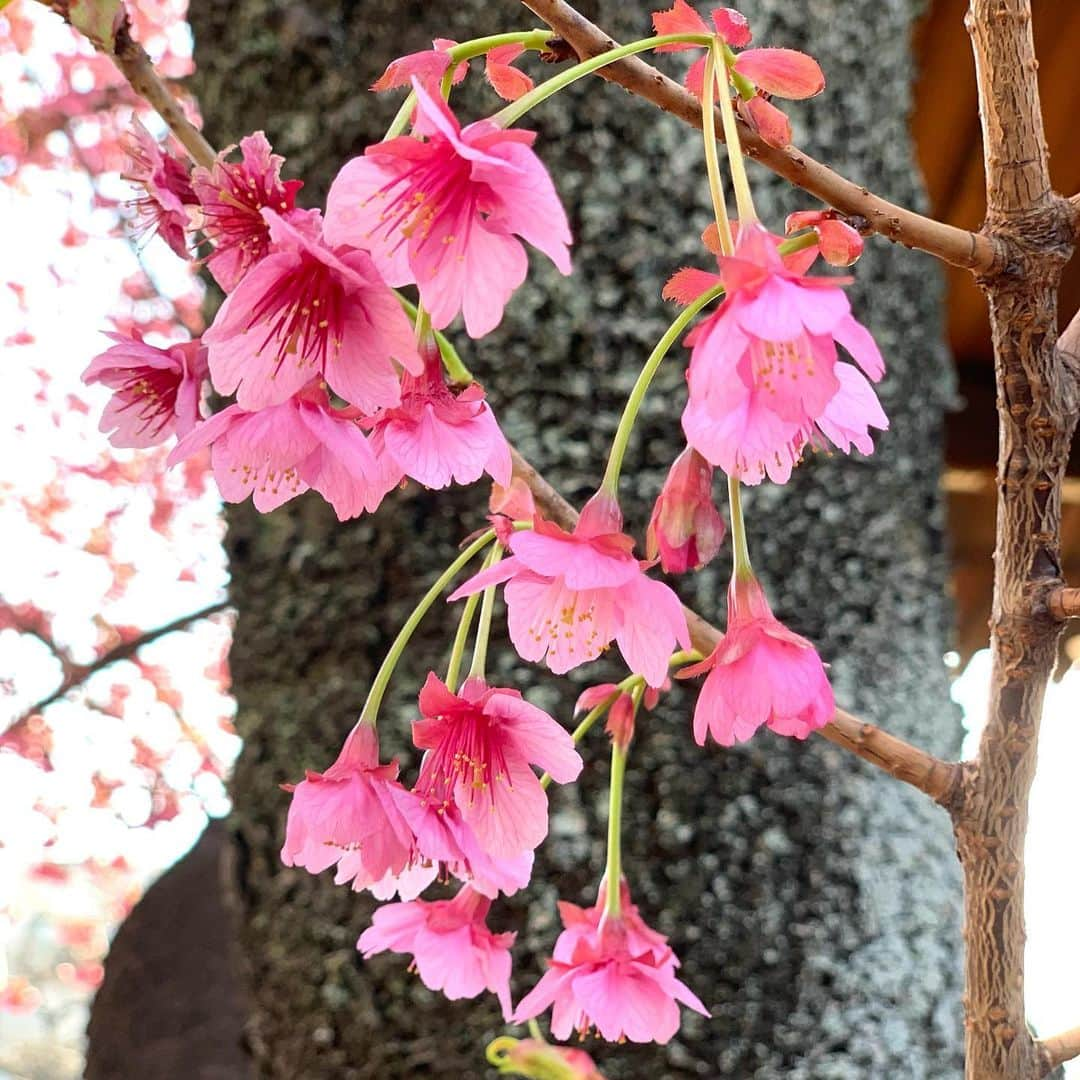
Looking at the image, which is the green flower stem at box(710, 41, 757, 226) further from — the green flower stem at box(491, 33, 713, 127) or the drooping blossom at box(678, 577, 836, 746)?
the drooping blossom at box(678, 577, 836, 746)

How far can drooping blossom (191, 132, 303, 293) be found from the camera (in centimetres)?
40

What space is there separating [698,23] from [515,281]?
0.38ft

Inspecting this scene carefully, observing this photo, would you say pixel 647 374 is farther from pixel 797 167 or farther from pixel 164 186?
pixel 164 186

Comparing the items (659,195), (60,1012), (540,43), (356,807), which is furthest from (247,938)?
(60,1012)

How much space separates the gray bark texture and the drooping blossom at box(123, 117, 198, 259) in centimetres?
57

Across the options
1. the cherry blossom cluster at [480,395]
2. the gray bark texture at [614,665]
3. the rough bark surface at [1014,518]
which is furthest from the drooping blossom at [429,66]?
the gray bark texture at [614,665]

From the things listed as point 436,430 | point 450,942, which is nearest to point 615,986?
point 450,942

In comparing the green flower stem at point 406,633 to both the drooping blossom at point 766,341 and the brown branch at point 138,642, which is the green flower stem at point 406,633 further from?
the brown branch at point 138,642

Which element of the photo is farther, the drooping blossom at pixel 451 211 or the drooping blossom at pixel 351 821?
the drooping blossom at pixel 351 821

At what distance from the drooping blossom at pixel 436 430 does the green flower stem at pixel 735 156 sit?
0.38 ft

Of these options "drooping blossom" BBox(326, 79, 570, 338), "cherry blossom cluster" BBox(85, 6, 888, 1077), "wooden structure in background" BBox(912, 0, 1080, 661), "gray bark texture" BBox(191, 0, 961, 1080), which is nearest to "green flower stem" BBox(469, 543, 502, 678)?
"cherry blossom cluster" BBox(85, 6, 888, 1077)

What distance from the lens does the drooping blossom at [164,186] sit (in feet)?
1.43

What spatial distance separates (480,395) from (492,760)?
0.53 feet

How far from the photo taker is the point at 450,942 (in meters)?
0.60
